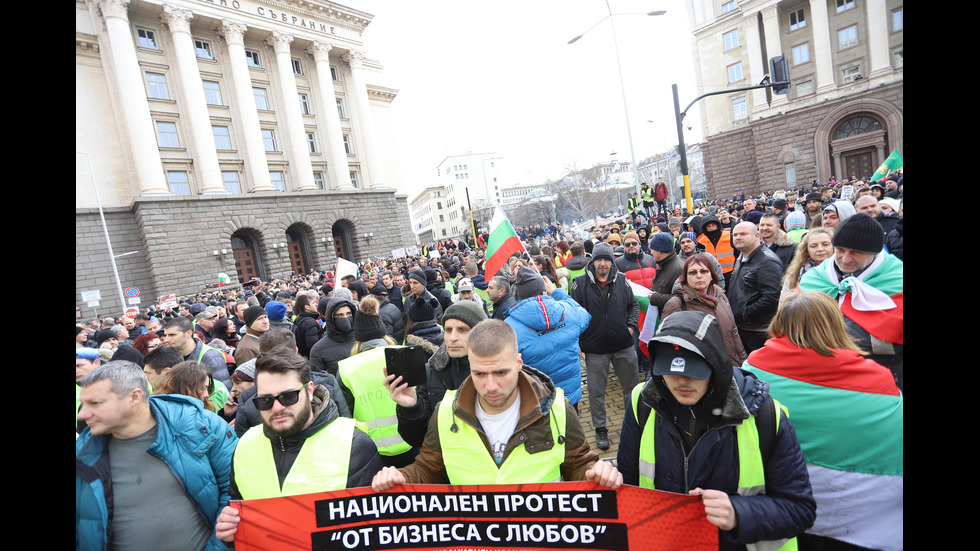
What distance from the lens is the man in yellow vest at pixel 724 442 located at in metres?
1.84

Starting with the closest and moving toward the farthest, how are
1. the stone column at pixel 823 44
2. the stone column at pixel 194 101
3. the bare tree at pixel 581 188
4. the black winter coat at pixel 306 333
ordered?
the black winter coat at pixel 306 333 < the stone column at pixel 194 101 < the stone column at pixel 823 44 < the bare tree at pixel 581 188

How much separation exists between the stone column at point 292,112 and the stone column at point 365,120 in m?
5.08

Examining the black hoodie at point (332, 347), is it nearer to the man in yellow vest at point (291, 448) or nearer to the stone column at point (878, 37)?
the man in yellow vest at point (291, 448)

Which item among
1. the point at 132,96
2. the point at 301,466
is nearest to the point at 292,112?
the point at 132,96

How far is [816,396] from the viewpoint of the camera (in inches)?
83.7

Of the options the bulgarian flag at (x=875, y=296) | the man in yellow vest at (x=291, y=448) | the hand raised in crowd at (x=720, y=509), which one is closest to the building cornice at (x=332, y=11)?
the man in yellow vest at (x=291, y=448)

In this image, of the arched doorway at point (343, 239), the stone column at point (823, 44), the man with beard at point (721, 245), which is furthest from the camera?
the arched doorway at point (343, 239)

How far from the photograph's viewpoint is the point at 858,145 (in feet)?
101

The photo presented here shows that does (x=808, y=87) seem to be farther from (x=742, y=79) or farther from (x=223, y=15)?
(x=223, y=15)

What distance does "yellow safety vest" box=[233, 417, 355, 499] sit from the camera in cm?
229

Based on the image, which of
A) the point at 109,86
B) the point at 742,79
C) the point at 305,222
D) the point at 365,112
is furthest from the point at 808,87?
the point at 109,86

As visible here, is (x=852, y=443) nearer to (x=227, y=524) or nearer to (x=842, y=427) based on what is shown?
(x=842, y=427)

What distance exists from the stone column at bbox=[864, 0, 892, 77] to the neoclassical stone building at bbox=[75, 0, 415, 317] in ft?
115

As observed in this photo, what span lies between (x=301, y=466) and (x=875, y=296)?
12.1 feet
